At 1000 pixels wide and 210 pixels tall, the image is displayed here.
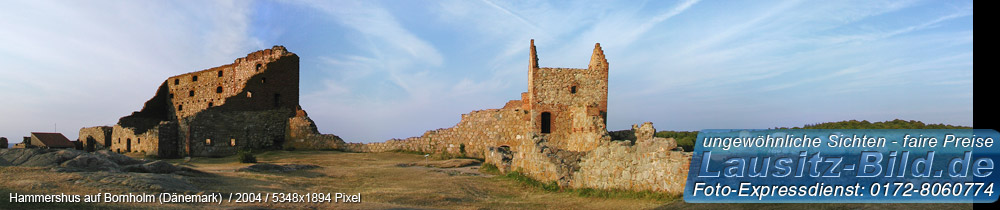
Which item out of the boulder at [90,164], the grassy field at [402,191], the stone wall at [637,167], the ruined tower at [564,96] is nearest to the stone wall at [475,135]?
the ruined tower at [564,96]

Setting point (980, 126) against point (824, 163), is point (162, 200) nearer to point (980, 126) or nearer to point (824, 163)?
point (980, 126)

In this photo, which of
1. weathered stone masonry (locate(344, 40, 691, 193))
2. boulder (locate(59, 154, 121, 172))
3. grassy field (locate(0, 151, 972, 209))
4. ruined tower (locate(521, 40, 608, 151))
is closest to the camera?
grassy field (locate(0, 151, 972, 209))

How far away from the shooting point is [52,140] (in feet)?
99.8

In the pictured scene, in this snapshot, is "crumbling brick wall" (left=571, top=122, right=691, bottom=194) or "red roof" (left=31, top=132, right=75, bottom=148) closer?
"crumbling brick wall" (left=571, top=122, right=691, bottom=194)

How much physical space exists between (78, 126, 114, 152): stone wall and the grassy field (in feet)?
79.1

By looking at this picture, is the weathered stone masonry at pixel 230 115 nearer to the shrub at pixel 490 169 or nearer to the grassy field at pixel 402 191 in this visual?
the shrub at pixel 490 169

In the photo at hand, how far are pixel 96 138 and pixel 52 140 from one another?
2.08m

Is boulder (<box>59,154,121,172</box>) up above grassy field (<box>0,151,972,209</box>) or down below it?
above

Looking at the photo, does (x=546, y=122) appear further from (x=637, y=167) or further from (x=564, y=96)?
(x=637, y=167)

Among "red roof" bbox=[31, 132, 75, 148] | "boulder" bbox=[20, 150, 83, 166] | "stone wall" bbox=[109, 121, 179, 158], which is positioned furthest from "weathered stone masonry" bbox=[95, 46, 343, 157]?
"boulder" bbox=[20, 150, 83, 166]

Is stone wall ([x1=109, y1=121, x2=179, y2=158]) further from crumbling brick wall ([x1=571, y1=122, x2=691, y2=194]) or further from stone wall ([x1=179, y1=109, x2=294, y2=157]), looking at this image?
crumbling brick wall ([x1=571, y1=122, x2=691, y2=194])

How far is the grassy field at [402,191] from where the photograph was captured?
688 centimetres

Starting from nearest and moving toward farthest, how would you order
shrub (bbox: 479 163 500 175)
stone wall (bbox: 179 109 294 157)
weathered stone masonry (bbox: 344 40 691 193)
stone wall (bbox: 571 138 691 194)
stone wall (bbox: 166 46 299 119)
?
stone wall (bbox: 571 138 691 194) → shrub (bbox: 479 163 500 175) → weathered stone masonry (bbox: 344 40 691 193) → stone wall (bbox: 179 109 294 157) → stone wall (bbox: 166 46 299 119)

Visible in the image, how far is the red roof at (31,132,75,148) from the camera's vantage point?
97.3 feet
